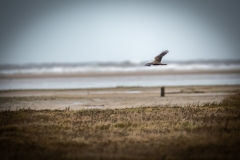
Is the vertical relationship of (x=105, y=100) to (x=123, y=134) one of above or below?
above

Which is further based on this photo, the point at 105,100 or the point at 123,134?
the point at 105,100

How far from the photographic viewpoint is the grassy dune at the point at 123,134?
41.4ft

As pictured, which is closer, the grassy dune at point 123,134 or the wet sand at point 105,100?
the grassy dune at point 123,134

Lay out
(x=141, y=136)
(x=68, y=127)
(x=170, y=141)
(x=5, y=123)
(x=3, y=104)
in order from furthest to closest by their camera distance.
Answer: (x=3, y=104), (x=5, y=123), (x=68, y=127), (x=141, y=136), (x=170, y=141)

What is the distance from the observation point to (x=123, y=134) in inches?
626

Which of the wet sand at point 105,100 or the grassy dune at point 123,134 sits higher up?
the wet sand at point 105,100

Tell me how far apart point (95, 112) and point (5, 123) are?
6.02 meters

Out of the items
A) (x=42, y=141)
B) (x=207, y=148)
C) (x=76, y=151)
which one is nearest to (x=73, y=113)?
(x=42, y=141)

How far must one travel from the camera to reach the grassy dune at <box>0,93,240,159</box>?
41.4ft

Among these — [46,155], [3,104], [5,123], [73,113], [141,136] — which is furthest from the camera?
[3,104]

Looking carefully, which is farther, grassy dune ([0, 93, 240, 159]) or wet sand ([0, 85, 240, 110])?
wet sand ([0, 85, 240, 110])

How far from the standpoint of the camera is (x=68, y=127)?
1736 centimetres

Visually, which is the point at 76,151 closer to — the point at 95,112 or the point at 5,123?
the point at 5,123

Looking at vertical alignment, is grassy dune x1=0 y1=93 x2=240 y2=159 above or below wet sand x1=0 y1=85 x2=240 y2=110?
below
